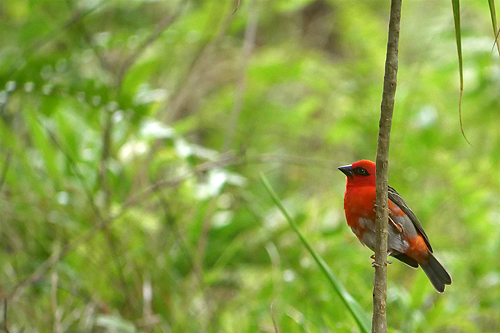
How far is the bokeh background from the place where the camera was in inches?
108

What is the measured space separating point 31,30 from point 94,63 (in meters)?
1.53

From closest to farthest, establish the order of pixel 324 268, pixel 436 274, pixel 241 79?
pixel 324 268
pixel 436 274
pixel 241 79

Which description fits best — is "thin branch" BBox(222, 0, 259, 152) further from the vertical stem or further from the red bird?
the vertical stem

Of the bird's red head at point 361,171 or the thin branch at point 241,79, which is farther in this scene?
the thin branch at point 241,79

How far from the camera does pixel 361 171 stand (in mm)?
1686

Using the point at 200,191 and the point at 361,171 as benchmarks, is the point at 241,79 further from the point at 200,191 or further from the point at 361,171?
the point at 361,171

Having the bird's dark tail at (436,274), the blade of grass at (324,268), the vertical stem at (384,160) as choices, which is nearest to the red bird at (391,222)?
the bird's dark tail at (436,274)

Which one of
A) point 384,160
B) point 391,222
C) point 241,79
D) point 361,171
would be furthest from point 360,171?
point 241,79

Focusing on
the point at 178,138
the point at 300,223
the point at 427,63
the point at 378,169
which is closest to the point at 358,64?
the point at 427,63

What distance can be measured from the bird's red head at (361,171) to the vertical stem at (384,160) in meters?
0.53

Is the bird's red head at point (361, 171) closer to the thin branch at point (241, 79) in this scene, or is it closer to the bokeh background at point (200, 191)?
the bokeh background at point (200, 191)

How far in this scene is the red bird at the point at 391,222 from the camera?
164cm

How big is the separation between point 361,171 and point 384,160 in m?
0.61

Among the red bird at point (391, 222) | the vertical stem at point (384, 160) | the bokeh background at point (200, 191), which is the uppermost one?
the vertical stem at point (384, 160)
